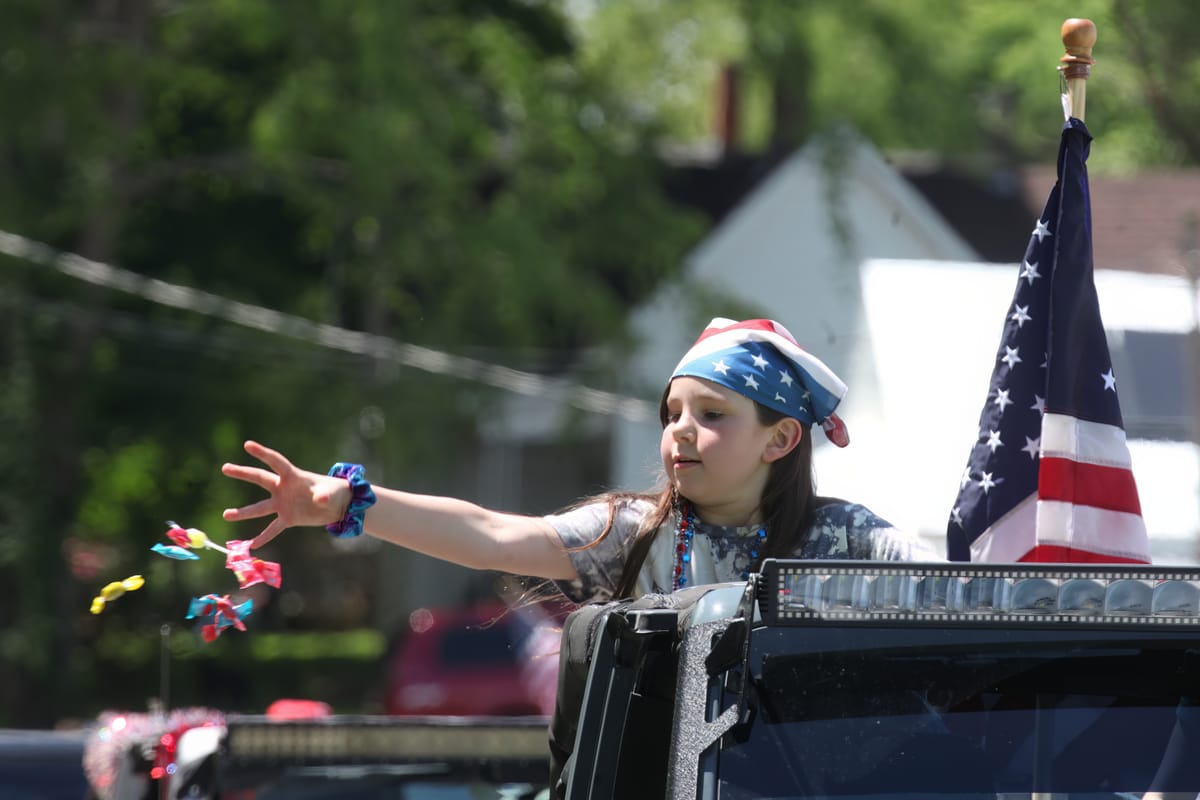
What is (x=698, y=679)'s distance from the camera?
227 centimetres

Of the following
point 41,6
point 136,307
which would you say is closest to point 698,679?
point 41,6

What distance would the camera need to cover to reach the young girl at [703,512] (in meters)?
2.93

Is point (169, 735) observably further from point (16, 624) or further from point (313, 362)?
point (16, 624)

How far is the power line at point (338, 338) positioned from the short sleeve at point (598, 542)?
9980 millimetres

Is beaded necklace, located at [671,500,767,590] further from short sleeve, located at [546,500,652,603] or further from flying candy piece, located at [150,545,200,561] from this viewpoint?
flying candy piece, located at [150,545,200,561]

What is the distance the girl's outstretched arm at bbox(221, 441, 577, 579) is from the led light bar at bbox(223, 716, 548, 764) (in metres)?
1.52

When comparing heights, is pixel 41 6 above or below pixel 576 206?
above

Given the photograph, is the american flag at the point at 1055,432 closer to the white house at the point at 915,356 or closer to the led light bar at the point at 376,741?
the led light bar at the point at 376,741

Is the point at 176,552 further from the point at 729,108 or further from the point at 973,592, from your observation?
the point at 729,108

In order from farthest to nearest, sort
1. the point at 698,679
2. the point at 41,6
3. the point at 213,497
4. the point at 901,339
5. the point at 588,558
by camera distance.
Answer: the point at 213,497
the point at 41,6
the point at 901,339
the point at 588,558
the point at 698,679

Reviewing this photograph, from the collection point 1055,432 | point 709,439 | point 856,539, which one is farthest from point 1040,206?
point 709,439

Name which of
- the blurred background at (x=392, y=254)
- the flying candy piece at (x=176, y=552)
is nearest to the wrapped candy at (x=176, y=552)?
the flying candy piece at (x=176, y=552)

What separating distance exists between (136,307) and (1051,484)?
44.6 ft

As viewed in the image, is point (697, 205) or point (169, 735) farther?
point (697, 205)
